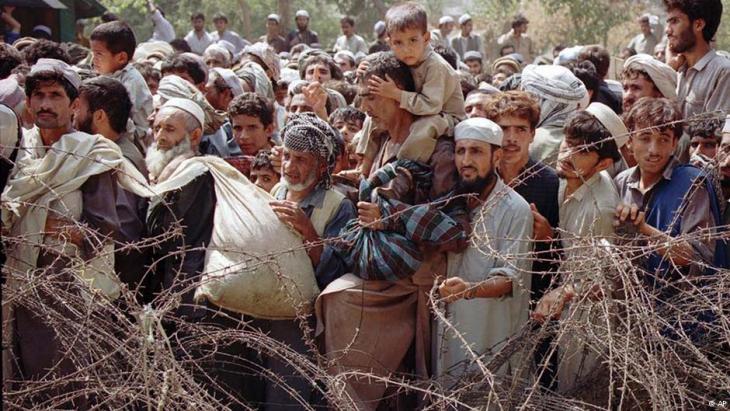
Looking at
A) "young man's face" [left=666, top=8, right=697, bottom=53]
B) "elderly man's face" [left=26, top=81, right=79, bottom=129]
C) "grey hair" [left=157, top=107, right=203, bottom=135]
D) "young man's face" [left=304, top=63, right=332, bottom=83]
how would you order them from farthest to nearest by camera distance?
"young man's face" [left=304, top=63, right=332, bottom=83] → "young man's face" [left=666, top=8, right=697, bottom=53] → "grey hair" [left=157, top=107, right=203, bottom=135] → "elderly man's face" [left=26, top=81, right=79, bottom=129]

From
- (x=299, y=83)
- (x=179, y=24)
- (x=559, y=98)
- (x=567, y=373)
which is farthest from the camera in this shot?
(x=179, y=24)

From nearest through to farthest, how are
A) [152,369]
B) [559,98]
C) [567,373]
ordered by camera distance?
[152,369] < [567,373] < [559,98]

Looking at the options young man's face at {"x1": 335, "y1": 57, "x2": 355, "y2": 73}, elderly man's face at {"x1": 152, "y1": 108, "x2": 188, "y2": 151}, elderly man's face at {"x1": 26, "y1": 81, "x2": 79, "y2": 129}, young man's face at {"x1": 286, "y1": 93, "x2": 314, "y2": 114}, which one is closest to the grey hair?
elderly man's face at {"x1": 152, "y1": 108, "x2": 188, "y2": 151}

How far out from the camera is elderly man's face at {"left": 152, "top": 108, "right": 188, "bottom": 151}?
5637 mm

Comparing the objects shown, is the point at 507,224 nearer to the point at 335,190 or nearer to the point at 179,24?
the point at 335,190

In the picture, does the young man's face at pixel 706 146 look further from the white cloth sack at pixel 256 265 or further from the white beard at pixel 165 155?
the white beard at pixel 165 155

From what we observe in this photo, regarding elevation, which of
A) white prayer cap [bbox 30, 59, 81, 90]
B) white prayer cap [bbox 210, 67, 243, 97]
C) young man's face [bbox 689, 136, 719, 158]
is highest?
white prayer cap [bbox 30, 59, 81, 90]

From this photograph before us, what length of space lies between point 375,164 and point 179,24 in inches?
1029

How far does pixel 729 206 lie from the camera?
4914mm

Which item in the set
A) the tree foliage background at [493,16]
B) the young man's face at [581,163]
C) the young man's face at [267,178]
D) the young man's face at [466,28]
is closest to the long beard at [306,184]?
the young man's face at [267,178]

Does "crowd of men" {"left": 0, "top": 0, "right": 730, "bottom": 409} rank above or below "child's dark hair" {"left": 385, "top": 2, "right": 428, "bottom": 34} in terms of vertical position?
below

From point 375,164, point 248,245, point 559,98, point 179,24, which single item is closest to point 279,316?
point 248,245

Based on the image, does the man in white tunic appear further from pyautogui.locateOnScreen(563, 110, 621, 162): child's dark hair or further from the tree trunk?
the tree trunk

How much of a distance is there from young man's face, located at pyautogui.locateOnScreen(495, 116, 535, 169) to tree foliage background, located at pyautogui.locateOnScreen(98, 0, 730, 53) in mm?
16877
